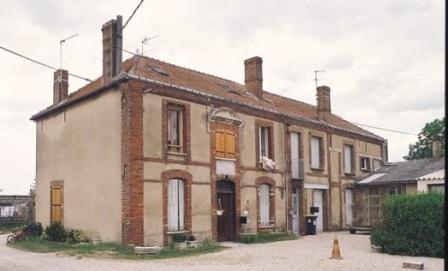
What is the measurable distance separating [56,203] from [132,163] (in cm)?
561

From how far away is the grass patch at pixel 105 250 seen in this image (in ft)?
50.5

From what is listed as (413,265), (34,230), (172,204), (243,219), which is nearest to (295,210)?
(243,219)

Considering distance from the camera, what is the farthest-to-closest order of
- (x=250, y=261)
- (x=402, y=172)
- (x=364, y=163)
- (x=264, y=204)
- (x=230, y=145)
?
(x=364, y=163) → (x=402, y=172) → (x=264, y=204) → (x=230, y=145) → (x=250, y=261)

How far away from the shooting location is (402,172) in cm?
2667

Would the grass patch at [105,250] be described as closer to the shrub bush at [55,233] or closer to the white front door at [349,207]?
the shrub bush at [55,233]

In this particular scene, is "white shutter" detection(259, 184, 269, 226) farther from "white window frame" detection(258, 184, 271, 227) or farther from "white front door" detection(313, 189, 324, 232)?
"white front door" detection(313, 189, 324, 232)

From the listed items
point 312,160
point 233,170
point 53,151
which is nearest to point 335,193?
point 312,160

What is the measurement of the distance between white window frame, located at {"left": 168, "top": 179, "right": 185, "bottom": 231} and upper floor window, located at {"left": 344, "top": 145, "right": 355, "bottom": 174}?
12.3 metres

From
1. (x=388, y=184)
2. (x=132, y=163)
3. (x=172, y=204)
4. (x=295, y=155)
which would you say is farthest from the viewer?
(x=388, y=184)

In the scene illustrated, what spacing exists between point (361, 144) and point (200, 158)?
43.0 feet

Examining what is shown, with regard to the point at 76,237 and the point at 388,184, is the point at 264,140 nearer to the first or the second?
the point at 388,184

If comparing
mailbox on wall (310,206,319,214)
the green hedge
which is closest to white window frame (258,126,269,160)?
mailbox on wall (310,206,319,214)

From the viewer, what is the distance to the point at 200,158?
18953 millimetres

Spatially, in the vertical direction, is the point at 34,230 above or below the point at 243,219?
below
